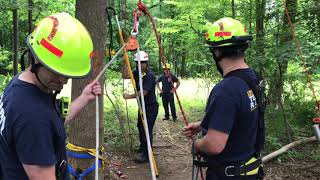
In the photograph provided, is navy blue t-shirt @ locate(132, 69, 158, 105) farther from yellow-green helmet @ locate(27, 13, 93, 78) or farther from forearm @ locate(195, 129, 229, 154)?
yellow-green helmet @ locate(27, 13, 93, 78)

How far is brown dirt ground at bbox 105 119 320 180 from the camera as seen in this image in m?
6.31

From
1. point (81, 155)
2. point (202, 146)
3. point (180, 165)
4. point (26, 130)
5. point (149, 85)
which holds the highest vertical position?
point (26, 130)

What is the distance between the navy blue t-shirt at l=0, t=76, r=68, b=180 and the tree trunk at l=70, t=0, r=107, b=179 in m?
2.21

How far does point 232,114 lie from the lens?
2.58 m

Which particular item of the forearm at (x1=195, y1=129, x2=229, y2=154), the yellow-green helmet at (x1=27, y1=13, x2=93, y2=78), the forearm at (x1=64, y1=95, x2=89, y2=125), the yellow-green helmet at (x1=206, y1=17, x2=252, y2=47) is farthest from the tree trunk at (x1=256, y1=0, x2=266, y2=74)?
the yellow-green helmet at (x1=27, y1=13, x2=93, y2=78)

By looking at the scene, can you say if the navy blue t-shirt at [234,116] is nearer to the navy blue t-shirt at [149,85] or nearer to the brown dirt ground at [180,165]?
the brown dirt ground at [180,165]

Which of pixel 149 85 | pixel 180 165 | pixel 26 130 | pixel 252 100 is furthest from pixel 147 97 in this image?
pixel 26 130

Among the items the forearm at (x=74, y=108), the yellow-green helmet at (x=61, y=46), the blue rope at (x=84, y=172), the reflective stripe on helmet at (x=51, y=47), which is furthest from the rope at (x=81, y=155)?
the reflective stripe on helmet at (x=51, y=47)

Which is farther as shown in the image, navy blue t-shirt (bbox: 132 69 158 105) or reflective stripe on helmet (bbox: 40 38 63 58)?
navy blue t-shirt (bbox: 132 69 158 105)

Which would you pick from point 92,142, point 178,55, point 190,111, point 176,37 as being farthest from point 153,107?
point 178,55

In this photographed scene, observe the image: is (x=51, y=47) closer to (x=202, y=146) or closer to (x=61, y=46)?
(x=61, y=46)

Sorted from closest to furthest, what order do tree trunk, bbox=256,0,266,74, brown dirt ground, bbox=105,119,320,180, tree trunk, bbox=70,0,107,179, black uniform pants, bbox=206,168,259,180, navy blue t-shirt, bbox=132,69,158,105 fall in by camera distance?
black uniform pants, bbox=206,168,259,180, tree trunk, bbox=70,0,107,179, brown dirt ground, bbox=105,119,320,180, tree trunk, bbox=256,0,266,74, navy blue t-shirt, bbox=132,69,158,105

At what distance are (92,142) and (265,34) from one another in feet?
15.6

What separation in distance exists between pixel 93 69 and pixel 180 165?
3.89m
